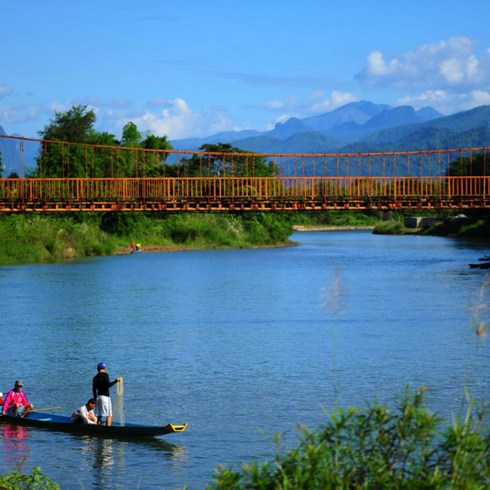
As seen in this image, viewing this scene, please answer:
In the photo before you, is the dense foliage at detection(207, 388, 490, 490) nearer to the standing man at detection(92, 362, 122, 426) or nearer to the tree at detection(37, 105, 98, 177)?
the standing man at detection(92, 362, 122, 426)

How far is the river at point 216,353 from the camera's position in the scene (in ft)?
73.5

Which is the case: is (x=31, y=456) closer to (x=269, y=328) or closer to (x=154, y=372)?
(x=154, y=372)

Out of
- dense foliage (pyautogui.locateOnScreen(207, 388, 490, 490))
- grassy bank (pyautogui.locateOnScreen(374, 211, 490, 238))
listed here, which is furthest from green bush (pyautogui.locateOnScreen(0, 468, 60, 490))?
grassy bank (pyautogui.locateOnScreen(374, 211, 490, 238))

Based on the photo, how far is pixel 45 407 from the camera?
27578 mm

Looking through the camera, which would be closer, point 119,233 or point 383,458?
point 383,458

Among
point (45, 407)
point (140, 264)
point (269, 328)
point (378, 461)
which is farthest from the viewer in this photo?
point (140, 264)

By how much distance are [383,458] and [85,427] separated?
14.8 metres

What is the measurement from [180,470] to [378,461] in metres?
11.6

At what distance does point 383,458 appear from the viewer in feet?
32.8

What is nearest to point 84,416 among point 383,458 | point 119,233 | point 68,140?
point 383,458

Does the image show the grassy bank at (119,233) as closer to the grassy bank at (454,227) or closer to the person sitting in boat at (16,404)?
the grassy bank at (454,227)

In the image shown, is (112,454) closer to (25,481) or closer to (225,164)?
(25,481)

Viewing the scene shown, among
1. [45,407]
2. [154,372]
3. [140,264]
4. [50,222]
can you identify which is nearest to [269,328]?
[154,372]

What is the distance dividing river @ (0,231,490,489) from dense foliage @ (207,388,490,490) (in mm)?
824
